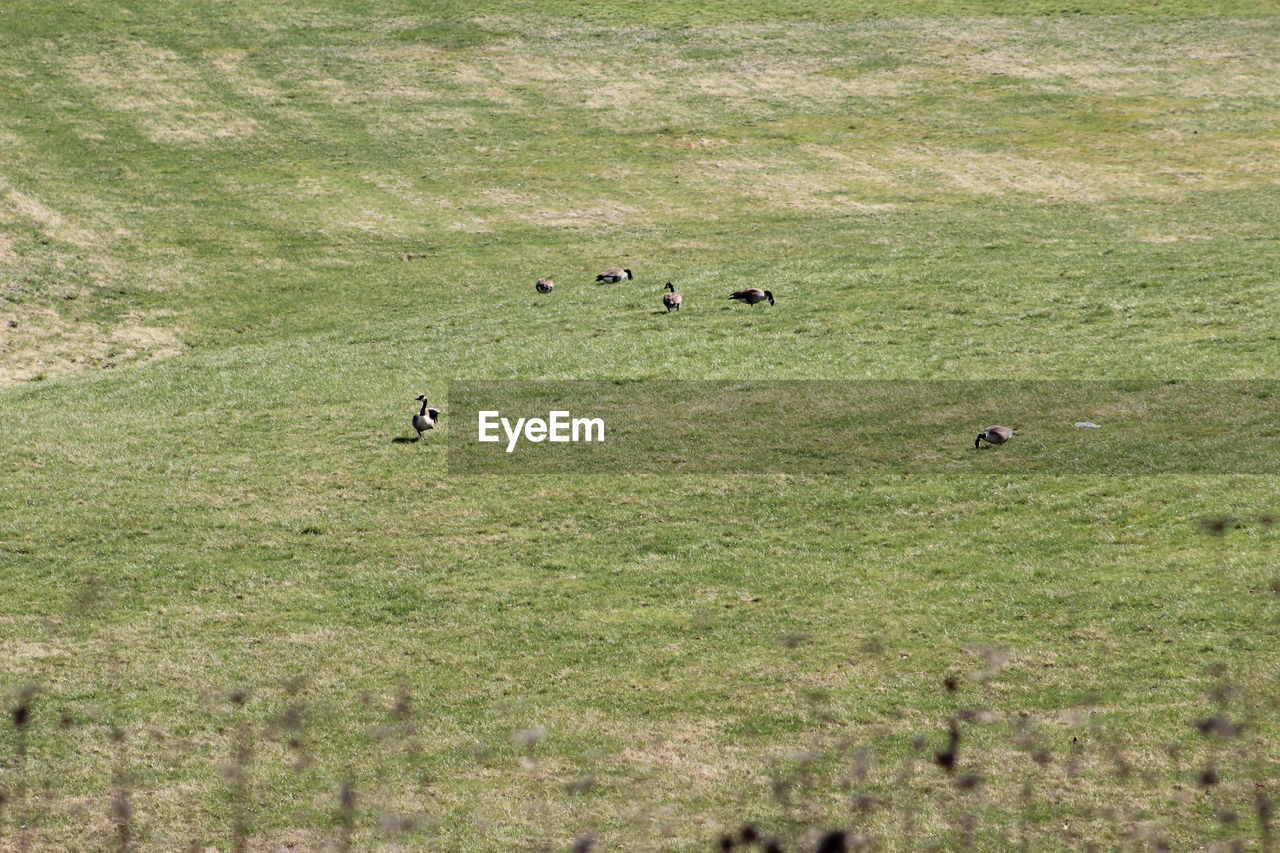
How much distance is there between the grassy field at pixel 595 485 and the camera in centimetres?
1537

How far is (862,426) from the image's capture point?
2850 cm

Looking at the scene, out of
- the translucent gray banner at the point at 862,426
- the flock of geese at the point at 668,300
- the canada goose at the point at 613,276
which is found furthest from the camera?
the canada goose at the point at 613,276

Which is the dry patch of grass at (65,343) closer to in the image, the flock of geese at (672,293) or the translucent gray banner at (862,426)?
the flock of geese at (672,293)

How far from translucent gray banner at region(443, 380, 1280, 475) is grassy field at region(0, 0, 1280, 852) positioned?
825 millimetres

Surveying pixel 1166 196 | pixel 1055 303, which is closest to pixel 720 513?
pixel 1055 303

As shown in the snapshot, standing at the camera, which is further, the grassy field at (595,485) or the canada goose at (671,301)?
the canada goose at (671,301)

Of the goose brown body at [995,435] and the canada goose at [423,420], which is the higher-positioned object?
the goose brown body at [995,435]

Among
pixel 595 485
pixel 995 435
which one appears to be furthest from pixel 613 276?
pixel 995 435

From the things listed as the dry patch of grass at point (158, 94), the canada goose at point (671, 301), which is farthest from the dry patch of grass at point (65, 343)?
the dry patch of grass at point (158, 94)

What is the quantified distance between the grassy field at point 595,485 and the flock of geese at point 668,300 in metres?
0.70

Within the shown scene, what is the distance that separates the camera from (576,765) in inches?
623

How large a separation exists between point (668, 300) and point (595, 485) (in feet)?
42.4

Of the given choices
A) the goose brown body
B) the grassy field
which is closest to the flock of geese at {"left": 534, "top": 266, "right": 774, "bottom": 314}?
the grassy field

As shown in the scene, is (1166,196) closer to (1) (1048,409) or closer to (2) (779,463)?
(1) (1048,409)
